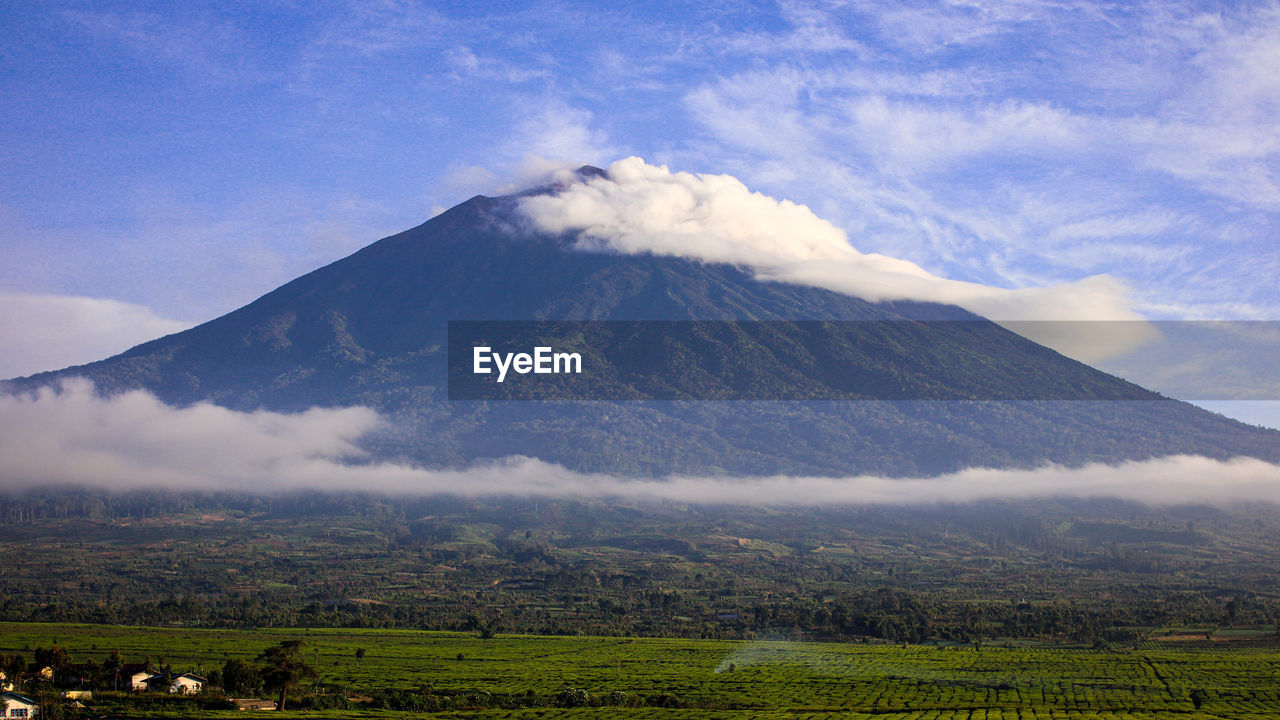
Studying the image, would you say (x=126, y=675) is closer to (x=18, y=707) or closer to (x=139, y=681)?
Answer: (x=139, y=681)

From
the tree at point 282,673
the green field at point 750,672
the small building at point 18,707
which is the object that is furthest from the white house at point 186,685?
the small building at point 18,707

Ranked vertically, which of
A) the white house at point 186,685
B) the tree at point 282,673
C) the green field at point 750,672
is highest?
the tree at point 282,673

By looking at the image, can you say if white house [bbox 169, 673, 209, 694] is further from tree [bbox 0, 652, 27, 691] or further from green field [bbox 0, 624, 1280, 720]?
tree [bbox 0, 652, 27, 691]

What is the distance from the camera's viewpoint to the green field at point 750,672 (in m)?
78.3

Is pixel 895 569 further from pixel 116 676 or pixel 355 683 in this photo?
pixel 116 676

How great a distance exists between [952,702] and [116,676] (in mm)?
55018

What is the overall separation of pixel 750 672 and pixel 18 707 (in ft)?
168

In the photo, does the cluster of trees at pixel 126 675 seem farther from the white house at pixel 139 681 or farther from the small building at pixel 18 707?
the small building at pixel 18 707

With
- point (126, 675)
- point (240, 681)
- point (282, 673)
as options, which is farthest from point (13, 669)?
point (282, 673)

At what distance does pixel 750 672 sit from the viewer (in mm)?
93500

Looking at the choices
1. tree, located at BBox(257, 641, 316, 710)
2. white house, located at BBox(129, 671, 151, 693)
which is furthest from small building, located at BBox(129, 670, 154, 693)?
tree, located at BBox(257, 641, 316, 710)

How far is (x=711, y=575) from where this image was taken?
16150 cm

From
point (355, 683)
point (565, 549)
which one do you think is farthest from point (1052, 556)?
point (355, 683)

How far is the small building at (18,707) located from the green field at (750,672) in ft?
34.3
